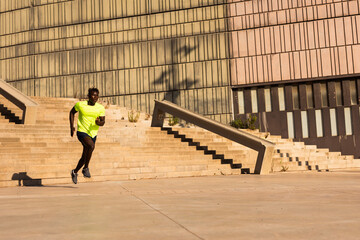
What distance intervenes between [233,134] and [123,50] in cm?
1534

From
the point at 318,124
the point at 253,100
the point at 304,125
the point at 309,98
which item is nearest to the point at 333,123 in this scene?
the point at 318,124

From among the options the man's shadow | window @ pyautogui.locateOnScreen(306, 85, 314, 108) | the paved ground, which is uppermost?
window @ pyautogui.locateOnScreen(306, 85, 314, 108)

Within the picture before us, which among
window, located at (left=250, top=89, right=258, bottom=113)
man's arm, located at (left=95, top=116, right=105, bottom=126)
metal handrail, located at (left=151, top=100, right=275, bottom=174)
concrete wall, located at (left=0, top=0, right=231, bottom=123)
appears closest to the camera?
man's arm, located at (left=95, top=116, right=105, bottom=126)

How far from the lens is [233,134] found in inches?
523

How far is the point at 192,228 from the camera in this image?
3455 mm

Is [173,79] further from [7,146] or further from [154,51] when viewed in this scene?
[7,146]

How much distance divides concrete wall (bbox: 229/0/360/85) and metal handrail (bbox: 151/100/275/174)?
10117mm

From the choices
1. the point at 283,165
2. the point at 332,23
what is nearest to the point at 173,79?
the point at 332,23

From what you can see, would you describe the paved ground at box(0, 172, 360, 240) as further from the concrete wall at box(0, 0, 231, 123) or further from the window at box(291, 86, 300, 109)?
the concrete wall at box(0, 0, 231, 123)

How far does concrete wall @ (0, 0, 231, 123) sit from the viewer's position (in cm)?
2598

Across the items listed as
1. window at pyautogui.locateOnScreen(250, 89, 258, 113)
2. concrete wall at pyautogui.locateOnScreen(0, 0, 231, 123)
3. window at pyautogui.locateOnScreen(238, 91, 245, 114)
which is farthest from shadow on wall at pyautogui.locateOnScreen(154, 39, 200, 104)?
window at pyautogui.locateOnScreen(250, 89, 258, 113)

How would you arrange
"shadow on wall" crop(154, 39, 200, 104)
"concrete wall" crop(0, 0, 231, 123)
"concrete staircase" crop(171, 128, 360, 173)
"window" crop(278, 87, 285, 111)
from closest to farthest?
1. "concrete staircase" crop(171, 128, 360, 173)
2. "window" crop(278, 87, 285, 111)
3. "concrete wall" crop(0, 0, 231, 123)
4. "shadow on wall" crop(154, 39, 200, 104)

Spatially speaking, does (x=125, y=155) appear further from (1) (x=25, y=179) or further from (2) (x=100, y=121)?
(2) (x=100, y=121)

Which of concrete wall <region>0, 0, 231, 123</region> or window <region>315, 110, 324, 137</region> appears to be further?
concrete wall <region>0, 0, 231, 123</region>
